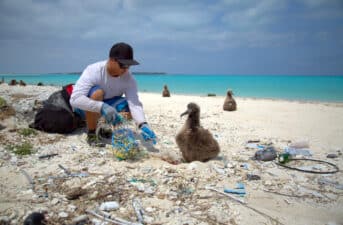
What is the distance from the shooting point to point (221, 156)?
4.41 meters

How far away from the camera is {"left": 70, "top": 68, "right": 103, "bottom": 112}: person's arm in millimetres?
4120

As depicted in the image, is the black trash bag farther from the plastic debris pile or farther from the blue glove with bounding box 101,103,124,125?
the plastic debris pile

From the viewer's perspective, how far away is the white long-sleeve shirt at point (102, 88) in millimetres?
4180

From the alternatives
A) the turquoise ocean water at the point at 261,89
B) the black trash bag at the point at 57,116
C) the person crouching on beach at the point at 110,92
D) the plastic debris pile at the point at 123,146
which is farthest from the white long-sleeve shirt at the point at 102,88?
the turquoise ocean water at the point at 261,89

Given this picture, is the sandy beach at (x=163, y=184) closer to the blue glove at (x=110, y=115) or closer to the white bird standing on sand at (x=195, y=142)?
the white bird standing on sand at (x=195, y=142)

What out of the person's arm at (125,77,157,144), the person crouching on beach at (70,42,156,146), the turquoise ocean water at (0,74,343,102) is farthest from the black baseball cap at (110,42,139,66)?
the turquoise ocean water at (0,74,343,102)

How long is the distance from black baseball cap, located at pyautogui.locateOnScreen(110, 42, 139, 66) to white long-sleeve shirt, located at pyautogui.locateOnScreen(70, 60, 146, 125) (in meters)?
0.46

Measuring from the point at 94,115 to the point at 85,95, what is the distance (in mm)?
478

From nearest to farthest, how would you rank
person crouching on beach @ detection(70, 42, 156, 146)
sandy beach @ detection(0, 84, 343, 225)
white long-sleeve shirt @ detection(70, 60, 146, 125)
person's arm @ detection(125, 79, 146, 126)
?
sandy beach @ detection(0, 84, 343, 225) → person crouching on beach @ detection(70, 42, 156, 146) → white long-sleeve shirt @ detection(70, 60, 146, 125) → person's arm @ detection(125, 79, 146, 126)

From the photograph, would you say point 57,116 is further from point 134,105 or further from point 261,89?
point 261,89

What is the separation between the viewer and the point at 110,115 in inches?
158

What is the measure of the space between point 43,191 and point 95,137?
183 cm

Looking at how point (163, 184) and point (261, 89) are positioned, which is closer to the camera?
A: point (163, 184)

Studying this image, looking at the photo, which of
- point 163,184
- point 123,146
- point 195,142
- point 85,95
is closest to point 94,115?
point 85,95
